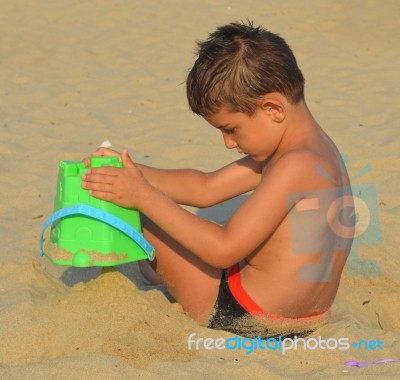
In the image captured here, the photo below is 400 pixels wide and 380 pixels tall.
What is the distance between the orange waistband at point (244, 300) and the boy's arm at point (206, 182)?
0.47m

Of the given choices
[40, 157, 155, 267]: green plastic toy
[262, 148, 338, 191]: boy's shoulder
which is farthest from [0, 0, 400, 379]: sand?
[262, 148, 338, 191]: boy's shoulder

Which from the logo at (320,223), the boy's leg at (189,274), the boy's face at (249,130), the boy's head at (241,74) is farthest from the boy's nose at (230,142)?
the boy's leg at (189,274)

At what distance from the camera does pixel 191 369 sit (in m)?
2.36

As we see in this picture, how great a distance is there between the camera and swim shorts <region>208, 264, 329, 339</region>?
264 centimetres

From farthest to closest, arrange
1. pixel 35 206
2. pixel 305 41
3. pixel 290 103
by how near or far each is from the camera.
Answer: pixel 305 41 → pixel 35 206 → pixel 290 103

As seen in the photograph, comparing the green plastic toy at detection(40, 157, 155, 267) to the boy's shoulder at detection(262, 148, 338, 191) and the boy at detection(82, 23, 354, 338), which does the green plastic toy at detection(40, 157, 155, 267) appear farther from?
the boy's shoulder at detection(262, 148, 338, 191)

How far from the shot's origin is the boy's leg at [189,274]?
271 cm

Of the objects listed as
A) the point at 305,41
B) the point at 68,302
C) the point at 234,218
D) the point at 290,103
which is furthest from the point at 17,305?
the point at 305,41

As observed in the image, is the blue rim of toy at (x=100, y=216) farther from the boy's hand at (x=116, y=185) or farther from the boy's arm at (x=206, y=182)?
the boy's arm at (x=206, y=182)

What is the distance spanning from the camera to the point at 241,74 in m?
2.44

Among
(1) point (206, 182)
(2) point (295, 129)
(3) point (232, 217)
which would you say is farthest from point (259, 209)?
(1) point (206, 182)

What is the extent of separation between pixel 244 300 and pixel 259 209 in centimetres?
42

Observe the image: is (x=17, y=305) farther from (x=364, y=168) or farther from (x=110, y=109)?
(x=110, y=109)

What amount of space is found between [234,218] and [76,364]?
694 millimetres
